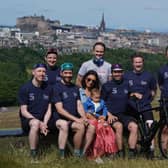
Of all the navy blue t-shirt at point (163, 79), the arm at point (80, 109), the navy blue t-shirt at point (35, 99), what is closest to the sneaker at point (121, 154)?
the arm at point (80, 109)

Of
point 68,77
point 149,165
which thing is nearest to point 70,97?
Result: point 68,77

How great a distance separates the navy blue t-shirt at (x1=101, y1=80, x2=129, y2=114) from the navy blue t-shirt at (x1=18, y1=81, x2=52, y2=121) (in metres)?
0.85

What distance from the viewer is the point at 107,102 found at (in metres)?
7.83

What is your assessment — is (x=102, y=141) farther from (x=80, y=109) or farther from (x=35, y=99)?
(x=35, y=99)

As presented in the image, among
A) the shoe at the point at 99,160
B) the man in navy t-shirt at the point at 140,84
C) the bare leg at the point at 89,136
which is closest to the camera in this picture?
the shoe at the point at 99,160

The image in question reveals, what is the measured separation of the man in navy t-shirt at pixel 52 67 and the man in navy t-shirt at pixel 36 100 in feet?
1.72

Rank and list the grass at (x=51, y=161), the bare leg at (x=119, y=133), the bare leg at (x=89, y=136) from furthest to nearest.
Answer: the bare leg at (x=119, y=133) → the bare leg at (x=89, y=136) → the grass at (x=51, y=161)

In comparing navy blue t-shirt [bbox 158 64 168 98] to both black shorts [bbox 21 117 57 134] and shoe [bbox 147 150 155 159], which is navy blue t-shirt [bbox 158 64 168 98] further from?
black shorts [bbox 21 117 57 134]

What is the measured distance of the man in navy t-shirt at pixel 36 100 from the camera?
24.0 feet

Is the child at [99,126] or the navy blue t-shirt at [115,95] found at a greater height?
the navy blue t-shirt at [115,95]

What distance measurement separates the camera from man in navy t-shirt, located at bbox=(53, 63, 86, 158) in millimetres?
7152

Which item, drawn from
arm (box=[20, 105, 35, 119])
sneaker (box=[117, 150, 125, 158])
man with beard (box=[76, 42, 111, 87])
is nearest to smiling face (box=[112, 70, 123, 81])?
man with beard (box=[76, 42, 111, 87])

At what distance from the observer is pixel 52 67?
8.23 meters

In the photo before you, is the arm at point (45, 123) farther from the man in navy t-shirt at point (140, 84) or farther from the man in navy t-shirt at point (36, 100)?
the man in navy t-shirt at point (140, 84)
